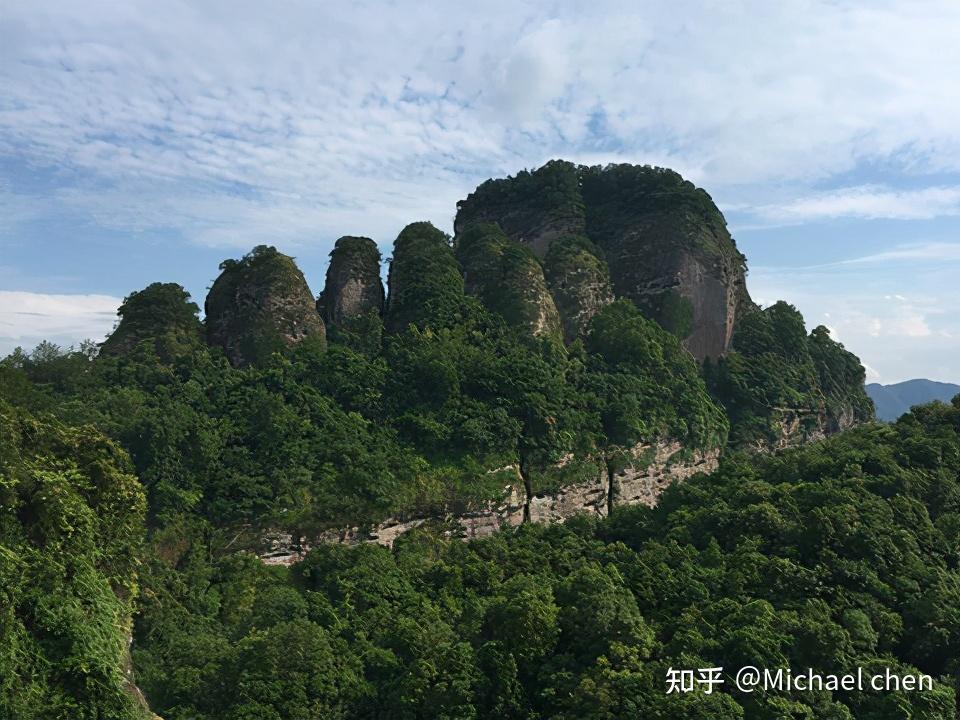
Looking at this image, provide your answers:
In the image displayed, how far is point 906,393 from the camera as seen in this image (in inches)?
6555

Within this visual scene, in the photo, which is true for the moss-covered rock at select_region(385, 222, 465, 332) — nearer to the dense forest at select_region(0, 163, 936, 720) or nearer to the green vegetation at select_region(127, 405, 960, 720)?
the dense forest at select_region(0, 163, 936, 720)

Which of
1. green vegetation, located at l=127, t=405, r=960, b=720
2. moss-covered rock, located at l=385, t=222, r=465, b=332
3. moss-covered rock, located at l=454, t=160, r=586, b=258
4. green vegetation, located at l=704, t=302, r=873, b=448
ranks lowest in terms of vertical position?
green vegetation, located at l=127, t=405, r=960, b=720

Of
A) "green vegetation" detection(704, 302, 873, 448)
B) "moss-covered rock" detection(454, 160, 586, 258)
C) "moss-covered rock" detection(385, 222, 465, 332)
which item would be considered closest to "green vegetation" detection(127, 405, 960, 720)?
"moss-covered rock" detection(385, 222, 465, 332)

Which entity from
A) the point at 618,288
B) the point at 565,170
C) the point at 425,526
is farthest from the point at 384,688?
the point at 565,170

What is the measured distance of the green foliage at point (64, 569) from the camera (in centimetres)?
1385

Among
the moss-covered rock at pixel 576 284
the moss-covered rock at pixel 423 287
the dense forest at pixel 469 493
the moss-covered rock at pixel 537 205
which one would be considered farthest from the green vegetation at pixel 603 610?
the moss-covered rock at pixel 537 205

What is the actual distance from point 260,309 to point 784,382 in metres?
24.7

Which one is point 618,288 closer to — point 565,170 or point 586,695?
point 565,170

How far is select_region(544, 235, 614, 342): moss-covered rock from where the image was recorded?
129 feet

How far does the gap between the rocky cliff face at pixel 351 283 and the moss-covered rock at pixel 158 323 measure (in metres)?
6.12

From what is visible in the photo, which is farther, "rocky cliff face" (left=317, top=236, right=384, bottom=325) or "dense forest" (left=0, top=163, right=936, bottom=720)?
"rocky cliff face" (left=317, top=236, right=384, bottom=325)

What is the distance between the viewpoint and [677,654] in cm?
1641

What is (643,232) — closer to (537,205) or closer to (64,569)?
(537,205)

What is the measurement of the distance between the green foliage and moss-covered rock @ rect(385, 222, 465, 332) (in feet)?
59.5
